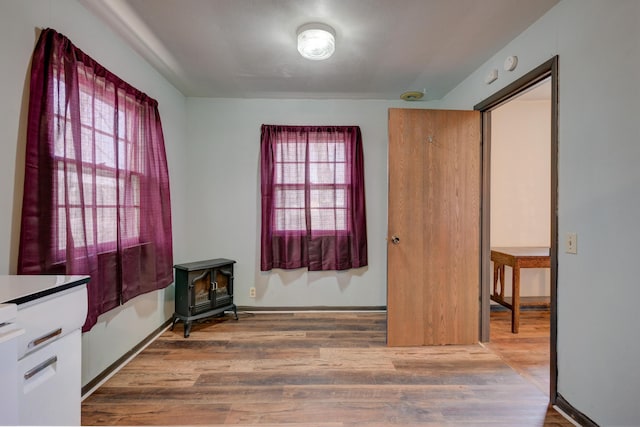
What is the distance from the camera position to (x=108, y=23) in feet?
6.43

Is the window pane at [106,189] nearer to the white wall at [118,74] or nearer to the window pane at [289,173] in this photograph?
the white wall at [118,74]

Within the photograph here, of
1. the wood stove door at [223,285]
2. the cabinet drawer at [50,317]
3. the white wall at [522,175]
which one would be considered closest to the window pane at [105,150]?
the cabinet drawer at [50,317]

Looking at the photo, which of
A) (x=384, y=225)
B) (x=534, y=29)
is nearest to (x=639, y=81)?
(x=534, y=29)

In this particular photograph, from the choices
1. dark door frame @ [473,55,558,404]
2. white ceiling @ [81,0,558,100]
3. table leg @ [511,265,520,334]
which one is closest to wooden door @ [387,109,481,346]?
dark door frame @ [473,55,558,404]

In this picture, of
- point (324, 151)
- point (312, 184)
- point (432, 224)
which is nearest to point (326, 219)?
point (312, 184)

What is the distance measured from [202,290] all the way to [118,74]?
2014mm

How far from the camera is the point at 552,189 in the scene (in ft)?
5.85

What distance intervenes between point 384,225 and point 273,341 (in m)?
1.75

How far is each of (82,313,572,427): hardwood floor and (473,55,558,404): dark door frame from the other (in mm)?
306

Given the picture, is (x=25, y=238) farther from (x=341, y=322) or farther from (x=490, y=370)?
(x=490, y=370)

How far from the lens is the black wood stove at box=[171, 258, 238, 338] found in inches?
108

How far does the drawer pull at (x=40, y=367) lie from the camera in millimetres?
943

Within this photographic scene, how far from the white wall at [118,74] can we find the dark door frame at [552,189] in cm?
296

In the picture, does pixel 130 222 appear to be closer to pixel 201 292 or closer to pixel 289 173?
pixel 201 292
